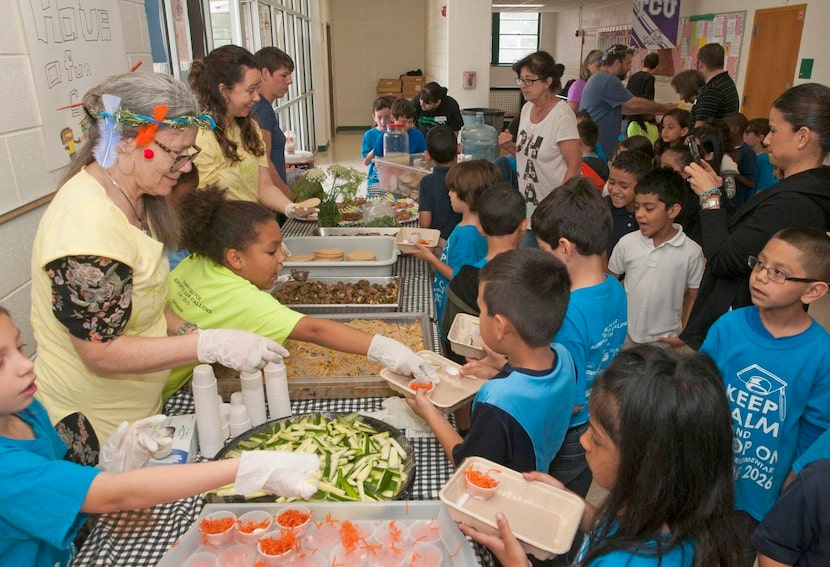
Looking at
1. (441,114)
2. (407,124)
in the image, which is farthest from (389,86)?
(407,124)

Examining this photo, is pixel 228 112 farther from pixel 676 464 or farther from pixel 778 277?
pixel 676 464

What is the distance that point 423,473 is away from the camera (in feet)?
5.12

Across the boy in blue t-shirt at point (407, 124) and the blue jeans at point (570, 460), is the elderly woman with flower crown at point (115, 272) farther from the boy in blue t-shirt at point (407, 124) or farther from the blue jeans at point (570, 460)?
the boy in blue t-shirt at point (407, 124)

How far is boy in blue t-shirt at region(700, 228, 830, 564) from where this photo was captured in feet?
5.68

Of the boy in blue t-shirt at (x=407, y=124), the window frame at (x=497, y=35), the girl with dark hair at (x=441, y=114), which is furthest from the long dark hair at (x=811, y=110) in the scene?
the window frame at (x=497, y=35)

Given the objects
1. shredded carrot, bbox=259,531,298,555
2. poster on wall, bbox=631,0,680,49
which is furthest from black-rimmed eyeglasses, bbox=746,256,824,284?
poster on wall, bbox=631,0,680,49

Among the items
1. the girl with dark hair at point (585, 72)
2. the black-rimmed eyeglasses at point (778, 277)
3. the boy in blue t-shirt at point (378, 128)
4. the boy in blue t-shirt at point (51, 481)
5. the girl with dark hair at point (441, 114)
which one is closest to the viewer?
the boy in blue t-shirt at point (51, 481)

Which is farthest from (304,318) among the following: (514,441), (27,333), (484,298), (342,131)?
(342,131)

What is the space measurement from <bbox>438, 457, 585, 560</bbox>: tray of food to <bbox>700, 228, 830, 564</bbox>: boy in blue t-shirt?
0.74 m

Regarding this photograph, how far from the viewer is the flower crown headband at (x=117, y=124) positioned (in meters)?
1.51

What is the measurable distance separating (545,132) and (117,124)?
9.06 ft

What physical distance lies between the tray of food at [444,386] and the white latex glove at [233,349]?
41cm

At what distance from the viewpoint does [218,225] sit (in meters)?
1.90

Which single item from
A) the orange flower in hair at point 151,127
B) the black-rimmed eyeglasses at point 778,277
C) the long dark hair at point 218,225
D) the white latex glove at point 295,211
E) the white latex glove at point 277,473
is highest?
the orange flower in hair at point 151,127
